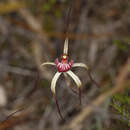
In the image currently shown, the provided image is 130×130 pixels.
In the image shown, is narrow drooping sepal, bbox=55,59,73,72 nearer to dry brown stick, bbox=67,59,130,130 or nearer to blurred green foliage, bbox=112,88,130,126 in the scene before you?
blurred green foliage, bbox=112,88,130,126

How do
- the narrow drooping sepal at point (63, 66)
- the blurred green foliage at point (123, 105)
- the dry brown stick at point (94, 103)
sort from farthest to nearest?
the dry brown stick at point (94, 103) → the narrow drooping sepal at point (63, 66) → the blurred green foliage at point (123, 105)

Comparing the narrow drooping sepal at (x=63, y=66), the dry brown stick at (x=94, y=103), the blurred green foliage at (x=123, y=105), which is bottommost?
the dry brown stick at (x=94, y=103)

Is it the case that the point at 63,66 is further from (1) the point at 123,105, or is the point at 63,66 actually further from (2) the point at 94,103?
(2) the point at 94,103

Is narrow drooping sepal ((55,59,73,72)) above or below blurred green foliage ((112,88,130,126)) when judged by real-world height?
above

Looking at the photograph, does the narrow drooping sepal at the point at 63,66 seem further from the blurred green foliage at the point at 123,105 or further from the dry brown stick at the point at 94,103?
the dry brown stick at the point at 94,103

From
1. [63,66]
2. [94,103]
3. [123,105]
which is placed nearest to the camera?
[123,105]

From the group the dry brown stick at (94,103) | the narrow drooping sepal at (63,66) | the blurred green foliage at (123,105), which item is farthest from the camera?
the dry brown stick at (94,103)

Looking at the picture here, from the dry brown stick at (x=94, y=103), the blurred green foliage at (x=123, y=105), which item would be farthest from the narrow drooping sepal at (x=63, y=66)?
the dry brown stick at (x=94, y=103)

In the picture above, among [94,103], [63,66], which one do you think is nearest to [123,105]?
→ [63,66]

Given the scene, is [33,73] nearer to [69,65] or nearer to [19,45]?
[19,45]

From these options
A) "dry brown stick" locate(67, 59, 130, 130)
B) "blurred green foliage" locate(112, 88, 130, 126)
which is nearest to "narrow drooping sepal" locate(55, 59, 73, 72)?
"blurred green foliage" locate(112, 88, 130, 126)

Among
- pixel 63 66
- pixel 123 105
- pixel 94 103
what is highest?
pixel 63 66
